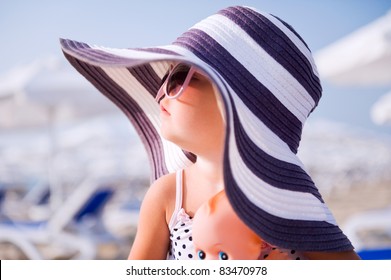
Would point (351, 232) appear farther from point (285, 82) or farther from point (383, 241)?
point (285, 82)

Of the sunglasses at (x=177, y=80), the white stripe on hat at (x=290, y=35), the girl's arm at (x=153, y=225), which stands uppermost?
the white stripe on hat at (x=290, y=35)

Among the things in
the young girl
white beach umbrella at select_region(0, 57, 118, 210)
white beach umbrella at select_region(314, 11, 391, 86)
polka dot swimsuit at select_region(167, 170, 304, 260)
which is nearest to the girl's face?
Result: the young girl

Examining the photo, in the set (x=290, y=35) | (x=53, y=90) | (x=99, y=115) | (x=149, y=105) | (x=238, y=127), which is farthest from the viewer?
(x=99, y=115)

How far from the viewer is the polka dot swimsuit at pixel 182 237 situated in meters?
0.94

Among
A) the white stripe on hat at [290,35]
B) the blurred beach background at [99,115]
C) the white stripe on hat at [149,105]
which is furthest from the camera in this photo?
the blurred beach background at [99,115]

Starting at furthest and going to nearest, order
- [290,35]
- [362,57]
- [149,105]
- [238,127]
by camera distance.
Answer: [362,57]
[149,105]
[290,35]
[238,127]

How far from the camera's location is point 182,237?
3.10ft

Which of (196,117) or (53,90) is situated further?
(53,90)

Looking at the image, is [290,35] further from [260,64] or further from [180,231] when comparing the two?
[180,231]

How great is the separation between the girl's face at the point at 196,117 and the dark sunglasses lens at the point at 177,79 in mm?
13

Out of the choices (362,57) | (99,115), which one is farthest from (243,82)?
(99,115)

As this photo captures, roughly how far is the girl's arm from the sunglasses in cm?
17

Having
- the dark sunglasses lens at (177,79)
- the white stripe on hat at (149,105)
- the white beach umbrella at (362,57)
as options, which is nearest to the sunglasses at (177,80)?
the dark sunglasses lens at (177,79)

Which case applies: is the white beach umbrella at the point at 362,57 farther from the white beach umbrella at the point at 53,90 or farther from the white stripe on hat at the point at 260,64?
the white stripe on hat at the point at 260,64
